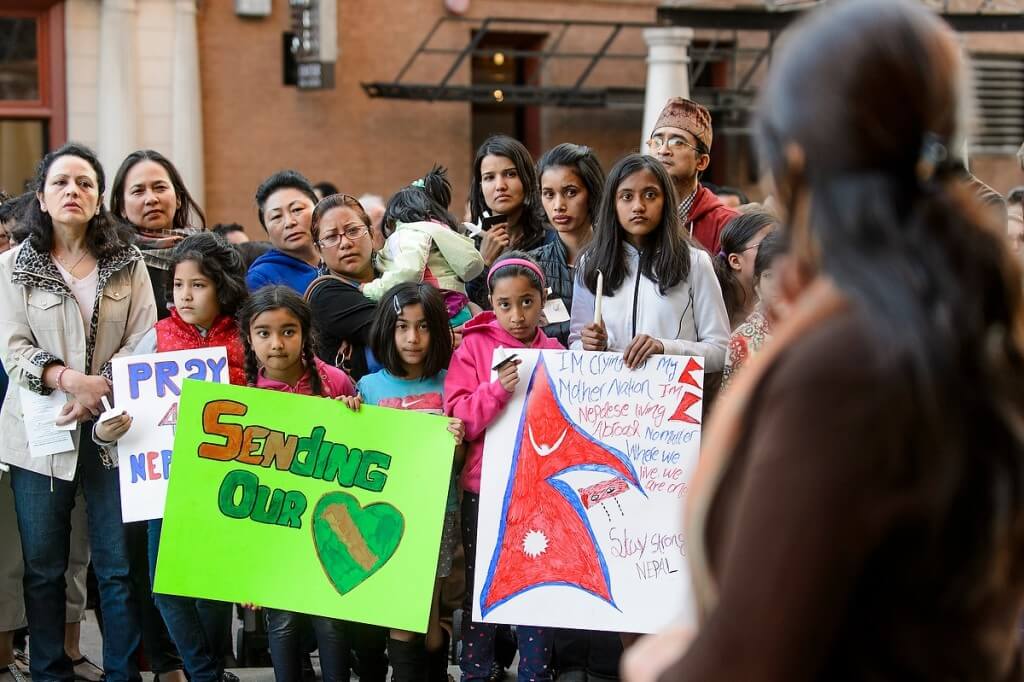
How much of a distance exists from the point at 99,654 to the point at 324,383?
2.06m

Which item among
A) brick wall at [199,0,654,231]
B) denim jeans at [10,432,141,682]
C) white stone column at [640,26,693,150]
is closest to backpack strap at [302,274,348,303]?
denim jeans at [10,432,141,682]

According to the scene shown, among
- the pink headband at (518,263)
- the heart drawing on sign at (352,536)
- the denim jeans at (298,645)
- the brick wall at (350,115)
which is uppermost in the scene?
the brick wall at (350,115)

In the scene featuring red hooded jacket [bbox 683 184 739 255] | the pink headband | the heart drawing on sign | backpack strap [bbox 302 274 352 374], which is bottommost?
the heart drawing on sign

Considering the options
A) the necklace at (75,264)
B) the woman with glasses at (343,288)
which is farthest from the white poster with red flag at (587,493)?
the necklace at (75,264)

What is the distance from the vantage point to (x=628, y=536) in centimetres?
461

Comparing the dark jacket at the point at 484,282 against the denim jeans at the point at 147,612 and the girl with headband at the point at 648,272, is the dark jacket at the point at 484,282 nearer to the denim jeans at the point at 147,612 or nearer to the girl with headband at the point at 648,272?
the girl with headband at the point at 648,272

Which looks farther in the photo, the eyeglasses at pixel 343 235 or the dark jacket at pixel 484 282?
the dark jacket at pixel 484 282

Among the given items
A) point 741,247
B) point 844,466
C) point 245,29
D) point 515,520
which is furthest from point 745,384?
point 245,29

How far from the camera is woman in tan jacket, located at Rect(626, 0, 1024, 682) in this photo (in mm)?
1438

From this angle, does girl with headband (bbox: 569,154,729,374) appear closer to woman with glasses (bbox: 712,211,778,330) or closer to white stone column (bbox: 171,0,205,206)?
woman with glasses (bbox: 712,211,778,330)

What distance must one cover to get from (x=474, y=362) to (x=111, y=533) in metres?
1.59

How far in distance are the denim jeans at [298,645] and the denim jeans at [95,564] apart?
25.3 inches

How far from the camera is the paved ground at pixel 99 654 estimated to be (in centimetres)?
545

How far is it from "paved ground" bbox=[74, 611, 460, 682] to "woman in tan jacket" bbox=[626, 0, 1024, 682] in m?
4.19
